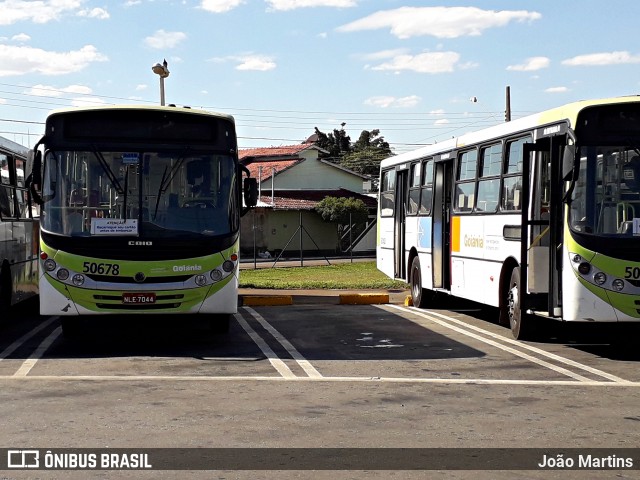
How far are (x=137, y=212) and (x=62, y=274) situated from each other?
127cm

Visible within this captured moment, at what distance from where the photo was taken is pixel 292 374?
40.1ft

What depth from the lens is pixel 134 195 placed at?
14.5 m

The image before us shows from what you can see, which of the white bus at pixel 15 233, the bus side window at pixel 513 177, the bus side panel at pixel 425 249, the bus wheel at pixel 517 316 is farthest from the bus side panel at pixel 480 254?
the white bus at pixel 15 233

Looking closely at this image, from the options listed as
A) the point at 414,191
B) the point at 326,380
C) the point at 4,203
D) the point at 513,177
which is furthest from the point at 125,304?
the point at 414,191

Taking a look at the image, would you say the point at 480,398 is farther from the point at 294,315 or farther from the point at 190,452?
the point at 294,315

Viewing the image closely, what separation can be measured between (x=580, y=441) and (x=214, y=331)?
8.16m

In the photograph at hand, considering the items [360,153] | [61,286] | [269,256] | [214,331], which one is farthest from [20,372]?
[360,153]

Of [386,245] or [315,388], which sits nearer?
[315,388]

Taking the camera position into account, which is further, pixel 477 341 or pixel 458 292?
pixel 458 292

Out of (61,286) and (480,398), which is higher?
(61,286)

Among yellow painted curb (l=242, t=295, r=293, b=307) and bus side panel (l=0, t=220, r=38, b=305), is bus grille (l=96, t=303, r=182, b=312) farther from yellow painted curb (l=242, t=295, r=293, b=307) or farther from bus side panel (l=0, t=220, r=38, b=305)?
yellow painted curb (l=242, t=295, r=293, b=307)

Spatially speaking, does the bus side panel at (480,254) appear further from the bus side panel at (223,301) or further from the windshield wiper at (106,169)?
the windshield wiper at (106,169)

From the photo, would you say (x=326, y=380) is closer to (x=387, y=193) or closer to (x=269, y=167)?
(x=387, y=193)

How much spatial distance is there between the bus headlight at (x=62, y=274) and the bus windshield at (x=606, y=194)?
6.51 m
